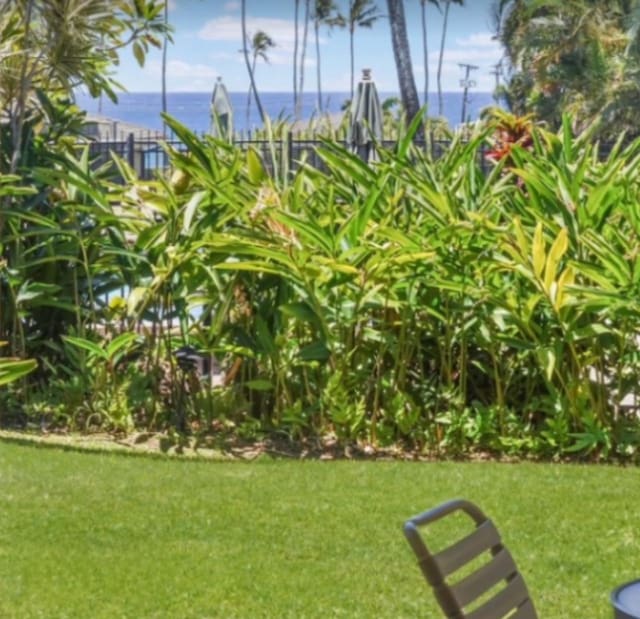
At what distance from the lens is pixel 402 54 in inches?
1818

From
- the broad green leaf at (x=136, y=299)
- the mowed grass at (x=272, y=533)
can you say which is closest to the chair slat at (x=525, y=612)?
the mowed grass at (x=272, y=533)

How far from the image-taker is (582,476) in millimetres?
6945

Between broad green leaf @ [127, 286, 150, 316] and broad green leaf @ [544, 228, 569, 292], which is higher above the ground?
broad green leaf @ [544, 228, 569, 292]

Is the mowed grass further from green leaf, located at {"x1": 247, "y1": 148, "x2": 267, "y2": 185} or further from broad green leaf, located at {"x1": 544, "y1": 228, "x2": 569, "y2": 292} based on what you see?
green leaf, located at {"x1": 247, "y1": 148, "x2": 267, "y2": 185}

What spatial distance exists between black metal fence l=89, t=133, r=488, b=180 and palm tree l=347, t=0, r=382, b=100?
2253 inches

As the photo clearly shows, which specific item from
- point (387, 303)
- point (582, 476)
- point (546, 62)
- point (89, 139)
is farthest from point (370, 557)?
point (546, 62)

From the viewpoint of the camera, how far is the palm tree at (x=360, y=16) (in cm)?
7888

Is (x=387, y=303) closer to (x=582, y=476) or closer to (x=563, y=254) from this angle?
(x=563, y=254)

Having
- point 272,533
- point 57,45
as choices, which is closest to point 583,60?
point 57,45

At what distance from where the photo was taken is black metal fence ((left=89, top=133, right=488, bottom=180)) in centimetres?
1007

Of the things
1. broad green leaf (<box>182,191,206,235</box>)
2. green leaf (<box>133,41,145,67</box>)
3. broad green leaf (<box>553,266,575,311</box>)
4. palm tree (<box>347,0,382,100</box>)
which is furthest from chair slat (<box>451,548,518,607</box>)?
palm tree (<box>347,0,382,100</box>)

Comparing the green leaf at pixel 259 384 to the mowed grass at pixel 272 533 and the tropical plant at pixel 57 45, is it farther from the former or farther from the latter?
the tropical plant at pixel 57 45

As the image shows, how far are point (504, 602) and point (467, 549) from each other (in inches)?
7.6

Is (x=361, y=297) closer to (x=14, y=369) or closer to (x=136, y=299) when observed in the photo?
(x=136, y=299)
